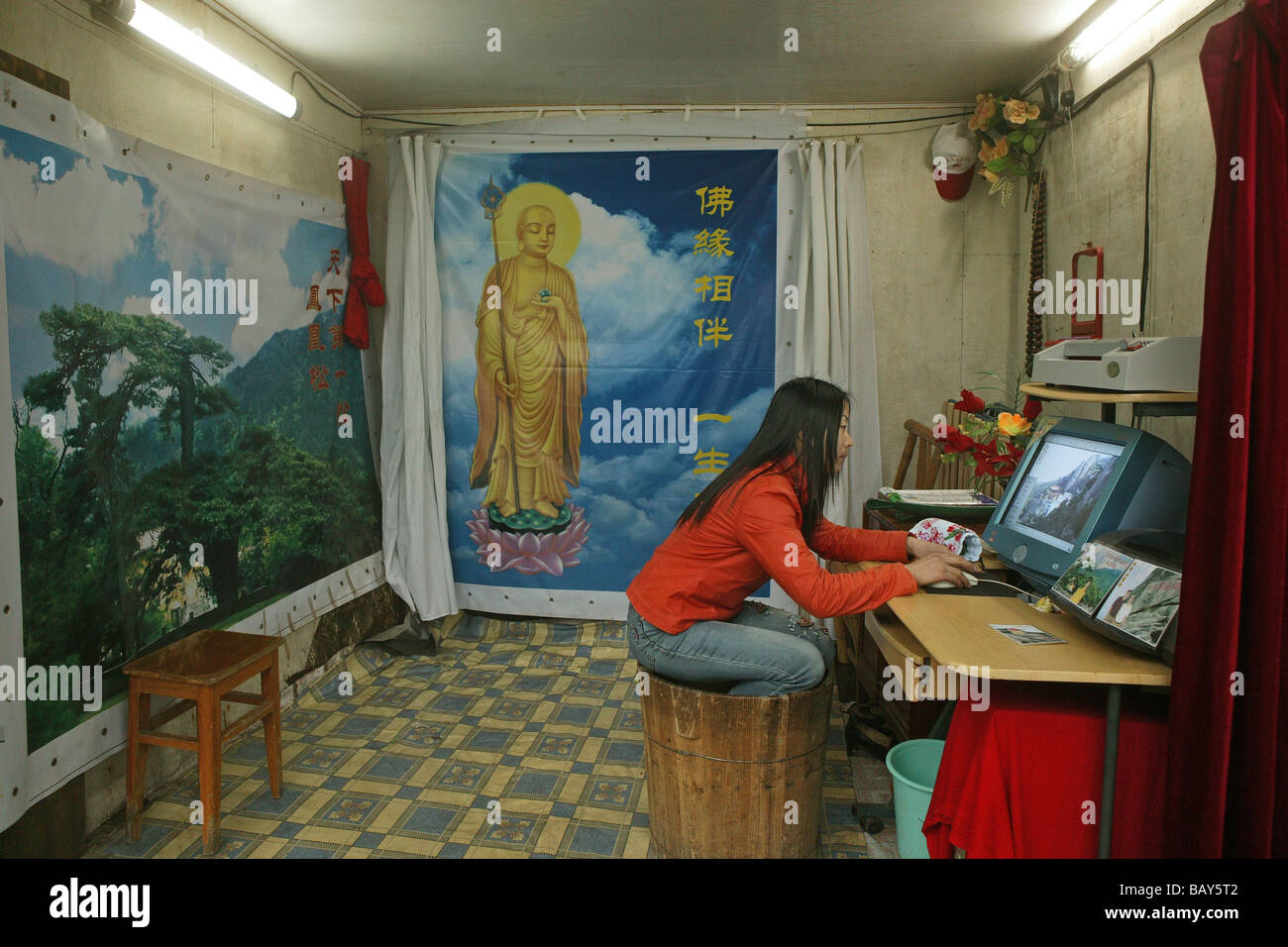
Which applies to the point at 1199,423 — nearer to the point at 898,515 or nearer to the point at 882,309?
the point at 898,515

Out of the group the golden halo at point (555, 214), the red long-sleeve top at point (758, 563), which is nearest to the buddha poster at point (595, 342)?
the golden halo at point (555, 214)

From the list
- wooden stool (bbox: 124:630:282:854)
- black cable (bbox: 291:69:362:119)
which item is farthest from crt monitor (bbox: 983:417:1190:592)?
black cable (bbox: 291:69:362:119)

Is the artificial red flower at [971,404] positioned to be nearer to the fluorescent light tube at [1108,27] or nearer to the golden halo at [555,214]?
the fluorescent light tube at [1108,27]

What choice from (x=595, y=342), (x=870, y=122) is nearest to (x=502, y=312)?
(x=595, y=342)

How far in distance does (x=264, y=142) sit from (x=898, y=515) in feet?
9.08

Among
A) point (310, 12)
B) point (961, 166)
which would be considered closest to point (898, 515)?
Answer: point (961, 166)

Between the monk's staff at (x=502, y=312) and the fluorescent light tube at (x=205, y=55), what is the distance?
1.03 meters

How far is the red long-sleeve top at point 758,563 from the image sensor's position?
6.70ft

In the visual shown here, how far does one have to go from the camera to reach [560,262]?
13.4ft

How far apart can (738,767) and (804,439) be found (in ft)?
2.79

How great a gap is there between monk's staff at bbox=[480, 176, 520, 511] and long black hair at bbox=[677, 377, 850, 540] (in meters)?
2.01

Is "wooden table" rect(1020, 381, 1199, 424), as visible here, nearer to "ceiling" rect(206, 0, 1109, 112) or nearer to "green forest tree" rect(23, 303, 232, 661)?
"ceiling" rect(206, 0, 1109, 112)

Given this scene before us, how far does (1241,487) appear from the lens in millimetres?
1432

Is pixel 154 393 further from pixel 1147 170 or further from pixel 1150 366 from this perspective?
pixel 1147 170
